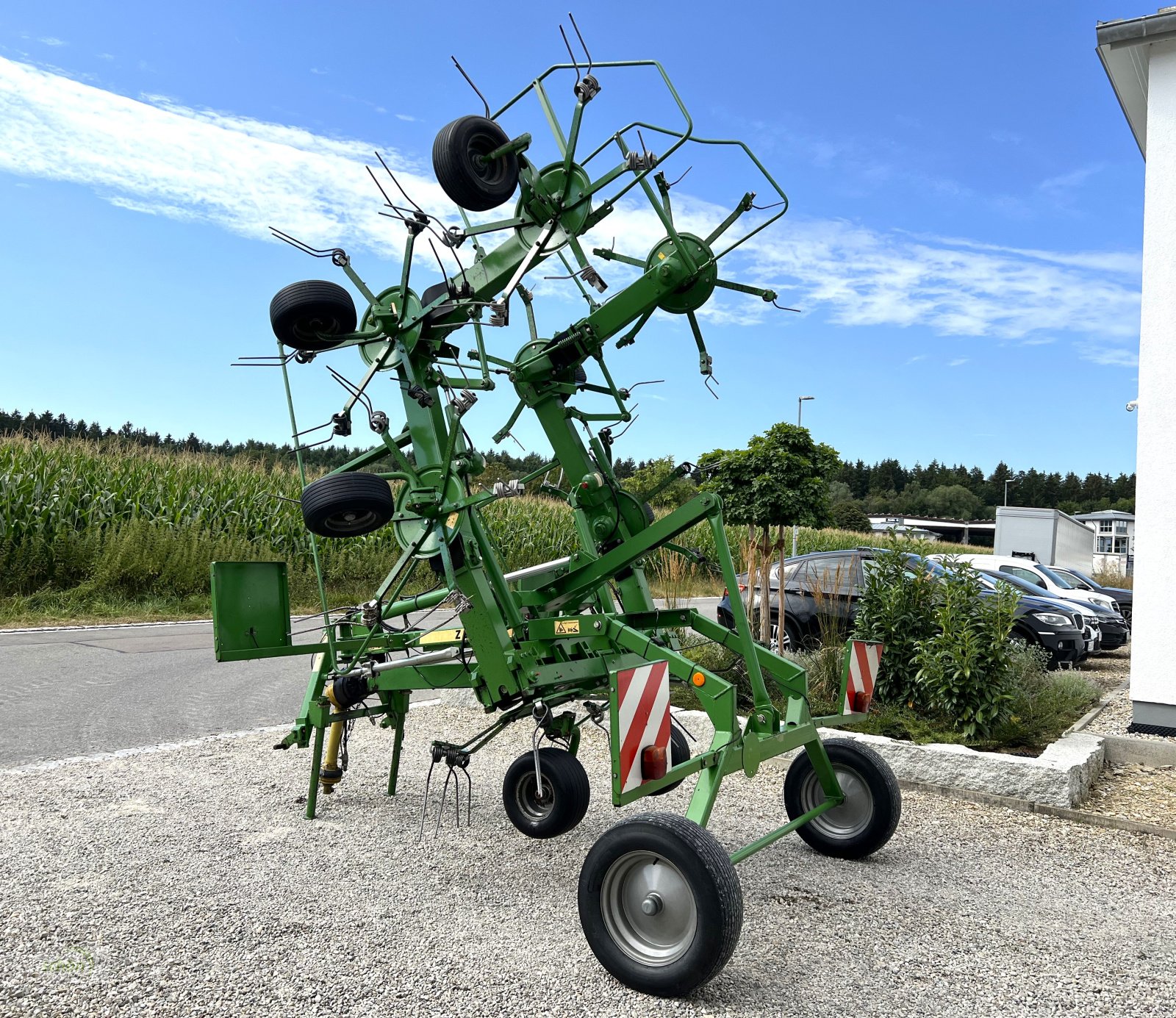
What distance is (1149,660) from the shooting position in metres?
8.18

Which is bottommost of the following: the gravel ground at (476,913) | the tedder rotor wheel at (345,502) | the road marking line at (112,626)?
the road marking line at (112,626)

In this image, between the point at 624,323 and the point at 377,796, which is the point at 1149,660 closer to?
the point at 624,323

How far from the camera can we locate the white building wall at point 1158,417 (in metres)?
8.14

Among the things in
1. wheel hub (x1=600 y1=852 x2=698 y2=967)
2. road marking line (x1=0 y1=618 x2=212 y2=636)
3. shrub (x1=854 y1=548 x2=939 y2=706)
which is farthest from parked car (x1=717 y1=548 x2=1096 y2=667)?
road marking line (x1=0 y1=618 x2=212 y2=636)

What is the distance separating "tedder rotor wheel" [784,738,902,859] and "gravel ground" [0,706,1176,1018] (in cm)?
13

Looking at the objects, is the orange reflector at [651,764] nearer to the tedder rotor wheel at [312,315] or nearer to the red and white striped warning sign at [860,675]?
the red and white striped warning sign at [860,675]

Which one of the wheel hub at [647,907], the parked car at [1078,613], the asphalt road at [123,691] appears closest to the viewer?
the wheel hub at [647,907]

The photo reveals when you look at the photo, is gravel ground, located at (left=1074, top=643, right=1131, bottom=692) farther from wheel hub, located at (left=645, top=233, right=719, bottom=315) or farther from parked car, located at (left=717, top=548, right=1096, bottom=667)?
wheel hub, located at (left=645, top=233, right=719, bottom=315)

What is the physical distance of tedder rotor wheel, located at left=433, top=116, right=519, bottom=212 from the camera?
483 centimetres

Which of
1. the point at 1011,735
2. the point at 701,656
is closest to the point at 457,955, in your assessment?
the point at 1011,735

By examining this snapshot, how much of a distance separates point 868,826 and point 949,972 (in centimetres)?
127

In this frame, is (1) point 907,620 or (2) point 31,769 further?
(1) point 907,620

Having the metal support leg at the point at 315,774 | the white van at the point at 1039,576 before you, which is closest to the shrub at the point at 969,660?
→ the metal support leg at the point at 315,774

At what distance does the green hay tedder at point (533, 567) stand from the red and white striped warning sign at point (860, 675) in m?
0.01
